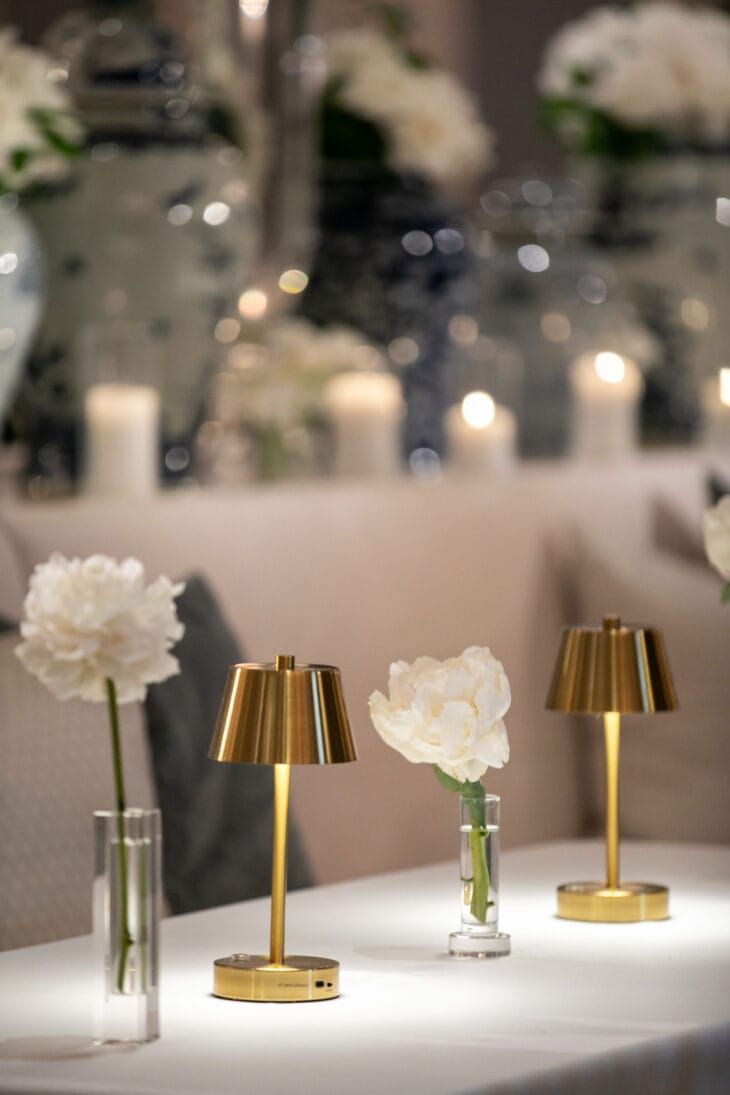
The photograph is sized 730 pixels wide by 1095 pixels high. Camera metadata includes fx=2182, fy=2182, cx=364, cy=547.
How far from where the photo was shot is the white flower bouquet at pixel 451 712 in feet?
3.99

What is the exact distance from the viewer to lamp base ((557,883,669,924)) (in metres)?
1.42

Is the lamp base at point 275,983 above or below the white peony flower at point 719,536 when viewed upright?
below

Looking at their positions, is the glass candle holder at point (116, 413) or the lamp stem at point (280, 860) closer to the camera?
the lamp stem at point (280, 860)

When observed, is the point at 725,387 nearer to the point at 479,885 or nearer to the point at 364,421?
the point at 364,421

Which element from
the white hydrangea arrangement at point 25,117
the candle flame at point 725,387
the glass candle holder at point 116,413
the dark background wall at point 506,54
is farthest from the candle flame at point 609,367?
the dark background wall at point 506,54

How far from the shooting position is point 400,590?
7.68ft

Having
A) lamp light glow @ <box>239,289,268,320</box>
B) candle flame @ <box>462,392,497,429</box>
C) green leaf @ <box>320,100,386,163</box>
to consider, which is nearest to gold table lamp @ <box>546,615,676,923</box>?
lamp light glow @ <box>239,289,268,320</box>

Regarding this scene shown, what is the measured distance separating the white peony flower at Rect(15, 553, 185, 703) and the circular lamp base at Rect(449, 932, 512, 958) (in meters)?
0.28

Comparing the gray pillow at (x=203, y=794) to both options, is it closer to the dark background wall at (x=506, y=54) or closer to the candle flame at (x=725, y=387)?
the candle flame at (x=725, y=387)

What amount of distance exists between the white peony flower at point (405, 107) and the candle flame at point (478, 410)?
315mm

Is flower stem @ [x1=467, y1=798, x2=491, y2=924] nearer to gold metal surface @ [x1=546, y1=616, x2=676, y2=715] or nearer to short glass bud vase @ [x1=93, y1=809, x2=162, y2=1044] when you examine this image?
gold metal surface @ [x1=546, y1=616, x2=676, y2=715]

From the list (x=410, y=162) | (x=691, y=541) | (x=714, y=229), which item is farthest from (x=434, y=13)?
(x=691, y=541)

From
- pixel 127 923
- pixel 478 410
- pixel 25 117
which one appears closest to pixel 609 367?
pixel 478 410

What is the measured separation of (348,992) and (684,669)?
4.29ft
